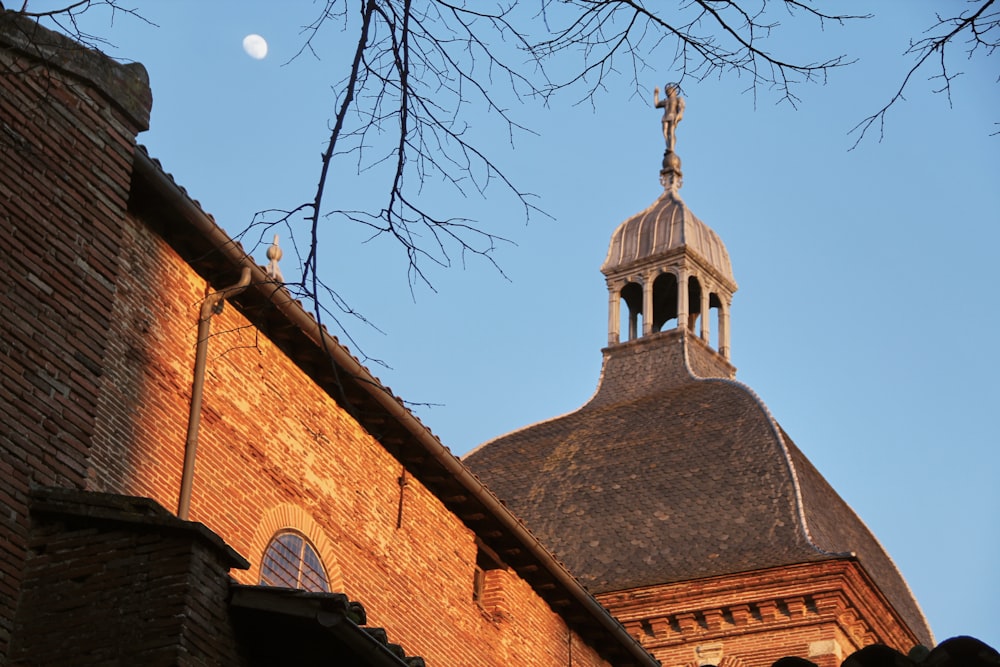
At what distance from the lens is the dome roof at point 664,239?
38781 millimetres

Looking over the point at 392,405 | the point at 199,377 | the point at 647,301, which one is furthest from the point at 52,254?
the point at 647,301

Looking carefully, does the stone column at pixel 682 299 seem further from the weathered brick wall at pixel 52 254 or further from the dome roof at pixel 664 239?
the weathered brick wall at pixel 52 254

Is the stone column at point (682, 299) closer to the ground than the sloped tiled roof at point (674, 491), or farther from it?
farther from it

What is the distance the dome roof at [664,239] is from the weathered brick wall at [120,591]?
28.4 metres

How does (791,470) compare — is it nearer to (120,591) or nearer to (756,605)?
(756,605)

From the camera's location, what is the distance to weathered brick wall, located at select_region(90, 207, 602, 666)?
14.6m

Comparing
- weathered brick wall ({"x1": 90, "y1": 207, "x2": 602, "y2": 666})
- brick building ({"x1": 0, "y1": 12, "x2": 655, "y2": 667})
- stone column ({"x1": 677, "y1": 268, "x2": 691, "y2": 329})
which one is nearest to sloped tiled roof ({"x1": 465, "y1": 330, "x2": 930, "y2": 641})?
stone column ({"x1": 677, "y1": 268, "x2": 691, "y2": 329})

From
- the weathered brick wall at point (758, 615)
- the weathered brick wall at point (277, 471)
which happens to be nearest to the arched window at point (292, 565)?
the weathered brick wall at point (277, 471)

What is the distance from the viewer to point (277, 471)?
16.6m

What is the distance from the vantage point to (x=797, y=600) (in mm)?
29594

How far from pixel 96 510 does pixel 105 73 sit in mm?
3363

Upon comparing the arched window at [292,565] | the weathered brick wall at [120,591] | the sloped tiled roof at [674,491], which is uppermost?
the sloped tiled roof at [674,491]

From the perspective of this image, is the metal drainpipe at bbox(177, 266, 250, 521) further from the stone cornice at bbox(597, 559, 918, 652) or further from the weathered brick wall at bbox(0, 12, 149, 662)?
the stone cornice at bbox(597, 559, 918, 652)

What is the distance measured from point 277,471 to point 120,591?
6115mm
